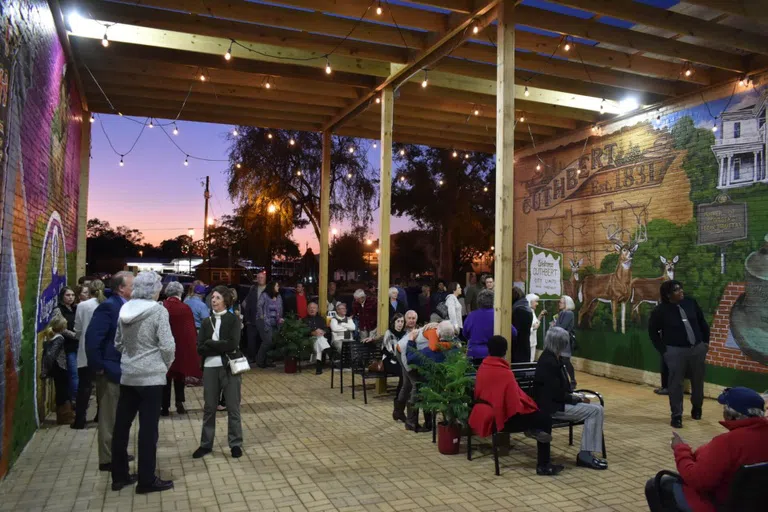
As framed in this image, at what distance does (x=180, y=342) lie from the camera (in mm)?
7137

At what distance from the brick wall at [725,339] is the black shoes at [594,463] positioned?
13.9 feet

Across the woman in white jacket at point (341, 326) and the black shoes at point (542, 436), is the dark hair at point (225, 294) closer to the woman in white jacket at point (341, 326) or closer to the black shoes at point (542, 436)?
the black shoes at point (542, 436)

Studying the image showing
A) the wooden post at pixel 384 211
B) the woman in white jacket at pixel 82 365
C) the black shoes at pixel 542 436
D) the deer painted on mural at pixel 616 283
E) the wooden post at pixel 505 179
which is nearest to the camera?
the black shoes at pixel 542 436

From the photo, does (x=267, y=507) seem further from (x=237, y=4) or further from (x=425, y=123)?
(x=425, y=123)

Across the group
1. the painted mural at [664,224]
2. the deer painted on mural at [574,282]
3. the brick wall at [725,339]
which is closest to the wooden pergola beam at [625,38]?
the painted mural at [664,224]

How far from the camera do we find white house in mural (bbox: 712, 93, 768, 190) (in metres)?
8.20

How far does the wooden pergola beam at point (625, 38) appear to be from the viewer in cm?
710

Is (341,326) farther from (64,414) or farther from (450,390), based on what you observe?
(450,390)

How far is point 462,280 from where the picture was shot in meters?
29.1

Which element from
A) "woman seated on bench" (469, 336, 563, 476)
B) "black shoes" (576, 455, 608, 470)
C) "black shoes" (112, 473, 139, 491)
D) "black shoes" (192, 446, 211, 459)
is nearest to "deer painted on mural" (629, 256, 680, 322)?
"black shoes" (576, 455, 608, 470)

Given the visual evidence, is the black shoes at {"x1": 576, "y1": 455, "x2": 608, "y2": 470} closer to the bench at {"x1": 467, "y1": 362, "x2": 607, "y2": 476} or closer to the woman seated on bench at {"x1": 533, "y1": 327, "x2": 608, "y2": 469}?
the woman seated on bench at {"x1": 533, "y1": 327, "x2": 608, "y2": 469}

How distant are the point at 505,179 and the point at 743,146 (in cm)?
434

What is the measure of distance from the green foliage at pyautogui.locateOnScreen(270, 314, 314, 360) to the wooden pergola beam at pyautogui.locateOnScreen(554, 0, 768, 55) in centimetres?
675

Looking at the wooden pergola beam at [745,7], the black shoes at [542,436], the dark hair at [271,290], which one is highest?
the wooden pergola beam at [745,7]
